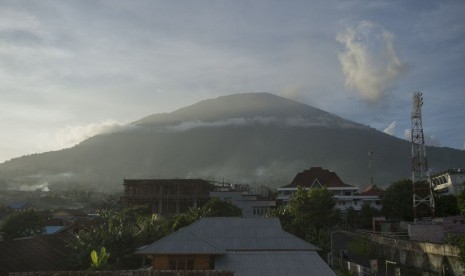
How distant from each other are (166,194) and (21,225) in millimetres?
46356

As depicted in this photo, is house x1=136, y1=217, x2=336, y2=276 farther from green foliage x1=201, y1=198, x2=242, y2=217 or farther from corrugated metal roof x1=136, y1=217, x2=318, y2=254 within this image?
green foliage x1=201, y1=198, x2=242, y2=217

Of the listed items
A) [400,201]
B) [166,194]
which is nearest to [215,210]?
[400,201]

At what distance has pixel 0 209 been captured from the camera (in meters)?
114

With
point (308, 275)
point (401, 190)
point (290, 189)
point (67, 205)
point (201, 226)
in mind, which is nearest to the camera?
point (308, 275)

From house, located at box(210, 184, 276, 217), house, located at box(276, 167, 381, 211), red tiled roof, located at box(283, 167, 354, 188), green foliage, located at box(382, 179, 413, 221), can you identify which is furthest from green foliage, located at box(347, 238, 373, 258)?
red tiled roof, located at box(283, 167, 354, 188)

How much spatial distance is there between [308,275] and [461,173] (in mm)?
92293

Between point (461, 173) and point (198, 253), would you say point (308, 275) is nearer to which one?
point (198, 253)

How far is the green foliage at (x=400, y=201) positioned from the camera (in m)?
82.2

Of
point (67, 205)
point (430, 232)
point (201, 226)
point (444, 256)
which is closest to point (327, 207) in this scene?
point (430, 232)

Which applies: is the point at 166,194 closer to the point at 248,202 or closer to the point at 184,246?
the point at 248,202

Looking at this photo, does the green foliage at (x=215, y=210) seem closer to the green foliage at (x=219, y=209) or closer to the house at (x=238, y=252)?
the green foliage at (x=219, y=209)

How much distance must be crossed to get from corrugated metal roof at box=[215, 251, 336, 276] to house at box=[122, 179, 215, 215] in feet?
239

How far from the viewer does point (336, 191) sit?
119 meters

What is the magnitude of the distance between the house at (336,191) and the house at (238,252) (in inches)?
2776
